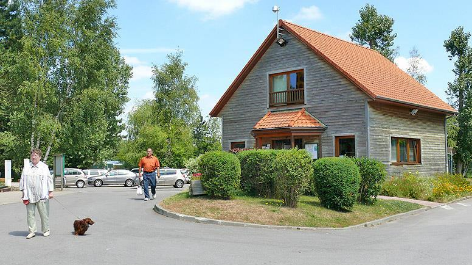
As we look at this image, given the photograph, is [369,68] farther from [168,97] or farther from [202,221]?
[168,97]

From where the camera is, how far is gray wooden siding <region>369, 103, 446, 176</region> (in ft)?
67.3

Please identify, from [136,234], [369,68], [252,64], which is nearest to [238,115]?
[252,64]

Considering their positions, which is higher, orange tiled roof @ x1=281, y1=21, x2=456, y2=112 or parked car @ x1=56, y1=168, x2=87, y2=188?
orange tiled roof @ x1=281, y1=21, x2=456, y2=112

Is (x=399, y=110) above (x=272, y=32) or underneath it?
underneath

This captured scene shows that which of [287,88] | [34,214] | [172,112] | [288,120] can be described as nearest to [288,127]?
[288,120]

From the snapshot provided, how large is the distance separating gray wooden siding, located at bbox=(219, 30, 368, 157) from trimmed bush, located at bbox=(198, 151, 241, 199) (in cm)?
850

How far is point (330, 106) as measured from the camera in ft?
70.3

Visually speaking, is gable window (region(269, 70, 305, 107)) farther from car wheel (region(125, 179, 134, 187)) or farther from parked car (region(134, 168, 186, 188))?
car wheel (region(125, 179, 134, 187))

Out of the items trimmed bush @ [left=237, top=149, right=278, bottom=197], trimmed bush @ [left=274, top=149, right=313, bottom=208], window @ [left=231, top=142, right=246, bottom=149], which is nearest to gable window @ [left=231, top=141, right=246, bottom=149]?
window @ [left=231, top=142, right=246, bottom=149]

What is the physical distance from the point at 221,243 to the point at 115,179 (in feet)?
93.0

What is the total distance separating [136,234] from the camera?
984 centimetres

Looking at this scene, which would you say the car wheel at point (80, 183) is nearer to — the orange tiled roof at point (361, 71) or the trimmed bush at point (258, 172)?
the orange tiled roof at point (361, 71)

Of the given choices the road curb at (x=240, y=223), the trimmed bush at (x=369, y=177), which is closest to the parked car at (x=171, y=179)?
the road curb at (x=240, y=223)

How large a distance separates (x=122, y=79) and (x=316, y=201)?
43.6 metres
